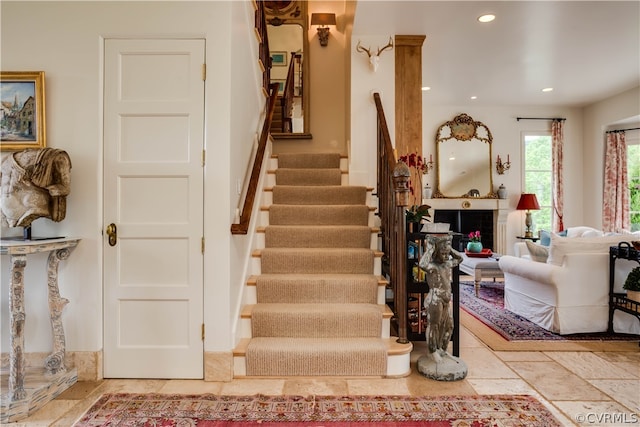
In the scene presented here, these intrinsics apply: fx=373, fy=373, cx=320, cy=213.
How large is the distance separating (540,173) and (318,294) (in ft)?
21.5

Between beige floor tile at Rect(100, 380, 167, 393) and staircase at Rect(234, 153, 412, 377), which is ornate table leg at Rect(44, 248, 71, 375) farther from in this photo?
staircase at Rect(234, 153, 412, 377)

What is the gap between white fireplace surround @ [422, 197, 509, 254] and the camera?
23.9ft

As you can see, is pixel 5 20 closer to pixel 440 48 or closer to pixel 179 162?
pixel 179 162

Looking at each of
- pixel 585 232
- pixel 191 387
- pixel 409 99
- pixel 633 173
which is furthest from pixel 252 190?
pixel 633 173

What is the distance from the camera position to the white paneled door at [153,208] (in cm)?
251

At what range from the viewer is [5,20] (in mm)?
2510

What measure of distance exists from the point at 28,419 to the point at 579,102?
887 cm

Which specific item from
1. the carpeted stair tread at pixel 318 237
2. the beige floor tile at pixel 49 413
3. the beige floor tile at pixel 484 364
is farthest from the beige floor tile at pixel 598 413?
the beige floor tile at pixel 49 413

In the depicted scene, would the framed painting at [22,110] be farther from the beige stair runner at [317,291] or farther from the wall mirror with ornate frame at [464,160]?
the wall mirror with ornate frame at [464,160]

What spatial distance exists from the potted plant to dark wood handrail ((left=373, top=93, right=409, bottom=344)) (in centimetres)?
209

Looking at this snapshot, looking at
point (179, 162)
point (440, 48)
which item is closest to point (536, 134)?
point (440, 48)

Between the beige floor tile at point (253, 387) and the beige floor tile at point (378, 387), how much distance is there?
458mm

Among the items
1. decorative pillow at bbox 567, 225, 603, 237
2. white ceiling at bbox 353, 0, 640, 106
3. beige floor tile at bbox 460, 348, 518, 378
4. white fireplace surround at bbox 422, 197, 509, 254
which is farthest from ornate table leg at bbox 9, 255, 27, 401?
white fireplace surround at bbox 422, 197, 509, 254

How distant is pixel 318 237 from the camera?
3475 millimetres
